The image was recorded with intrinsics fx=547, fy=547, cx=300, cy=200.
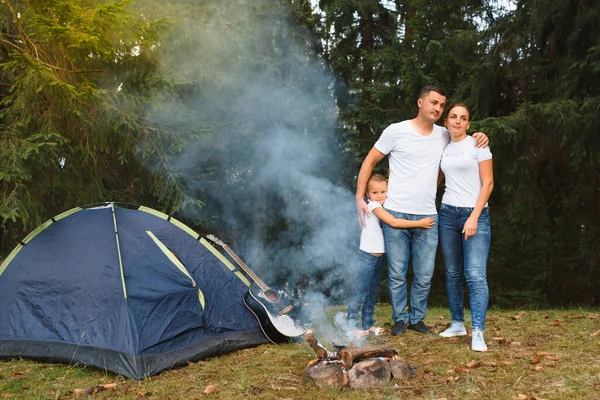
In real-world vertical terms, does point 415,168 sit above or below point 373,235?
above

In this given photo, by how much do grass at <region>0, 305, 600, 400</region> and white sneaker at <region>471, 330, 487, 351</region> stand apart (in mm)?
74

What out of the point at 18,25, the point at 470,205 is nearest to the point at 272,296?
the point at 470,205

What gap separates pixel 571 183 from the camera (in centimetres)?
961

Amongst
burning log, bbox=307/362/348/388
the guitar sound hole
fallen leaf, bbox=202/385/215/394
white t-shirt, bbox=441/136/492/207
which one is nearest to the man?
white t-shirt, bbox=441/136/492/207

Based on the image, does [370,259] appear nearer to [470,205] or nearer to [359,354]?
[470,205]

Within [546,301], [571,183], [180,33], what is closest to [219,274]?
[180,33]

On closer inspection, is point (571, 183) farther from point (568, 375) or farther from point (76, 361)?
point (76, 361)

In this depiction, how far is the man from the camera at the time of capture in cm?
451

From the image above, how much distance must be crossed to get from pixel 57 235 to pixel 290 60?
7.71 m

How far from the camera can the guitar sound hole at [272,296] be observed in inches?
200

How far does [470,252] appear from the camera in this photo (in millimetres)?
4281

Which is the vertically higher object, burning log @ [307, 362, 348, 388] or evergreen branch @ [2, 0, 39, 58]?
evergreen branch @ [2, 0, 39, 58]

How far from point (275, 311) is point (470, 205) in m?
1.97

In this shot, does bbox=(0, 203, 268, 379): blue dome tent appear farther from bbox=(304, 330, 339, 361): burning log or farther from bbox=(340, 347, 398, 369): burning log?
bbox=(340, 347, 398, 369): burning log
